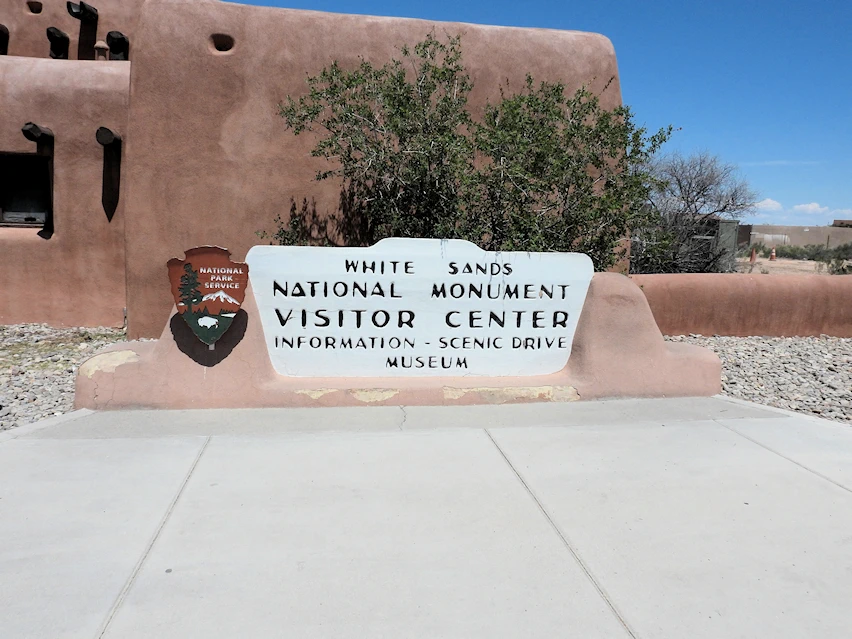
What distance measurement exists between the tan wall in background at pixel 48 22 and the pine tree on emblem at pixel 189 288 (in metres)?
9.82

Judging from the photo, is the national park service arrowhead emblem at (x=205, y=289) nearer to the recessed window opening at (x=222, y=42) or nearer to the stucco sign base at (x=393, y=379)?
the stucco sign base at (x=393, y=379)

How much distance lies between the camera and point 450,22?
9070 mm

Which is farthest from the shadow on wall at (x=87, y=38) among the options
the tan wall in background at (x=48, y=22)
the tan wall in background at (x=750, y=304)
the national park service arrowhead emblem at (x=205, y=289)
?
the tan wall in background at (x=750, y=304)

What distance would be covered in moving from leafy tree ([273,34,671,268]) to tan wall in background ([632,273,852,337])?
261 centimetres

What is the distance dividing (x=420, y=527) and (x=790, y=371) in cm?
647

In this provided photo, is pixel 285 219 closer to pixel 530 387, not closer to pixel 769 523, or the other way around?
pixel 530 387

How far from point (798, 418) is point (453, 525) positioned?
380 cm

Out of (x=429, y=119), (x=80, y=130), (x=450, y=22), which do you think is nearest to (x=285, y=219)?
(x=429, y=119)

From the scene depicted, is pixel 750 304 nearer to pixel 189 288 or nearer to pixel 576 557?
pixel 576 557

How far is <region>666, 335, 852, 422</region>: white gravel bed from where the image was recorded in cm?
686

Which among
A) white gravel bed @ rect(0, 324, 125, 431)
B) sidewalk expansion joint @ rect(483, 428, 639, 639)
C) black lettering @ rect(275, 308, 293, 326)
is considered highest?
black lettering @ rect(275, 308, 293, 326)

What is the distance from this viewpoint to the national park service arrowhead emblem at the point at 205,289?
5.50m

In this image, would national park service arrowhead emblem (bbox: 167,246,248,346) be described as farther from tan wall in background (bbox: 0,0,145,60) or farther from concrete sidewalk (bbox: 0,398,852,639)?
tan wall in background (bbox: 0,0,145,60)

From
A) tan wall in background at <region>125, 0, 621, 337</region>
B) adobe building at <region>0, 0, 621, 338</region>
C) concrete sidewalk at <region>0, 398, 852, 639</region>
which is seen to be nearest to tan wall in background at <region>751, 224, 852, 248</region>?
adobe building at <region>0, 0, 621, 338</region>
